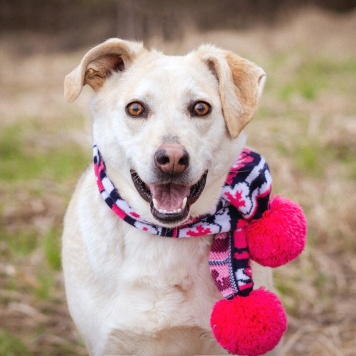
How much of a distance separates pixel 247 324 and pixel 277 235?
391mm

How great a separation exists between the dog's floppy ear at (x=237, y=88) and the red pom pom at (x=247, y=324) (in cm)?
70

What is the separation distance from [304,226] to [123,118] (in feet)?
3.00

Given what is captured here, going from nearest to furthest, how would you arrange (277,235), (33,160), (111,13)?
(277,235)
(33,160)
(111,13)

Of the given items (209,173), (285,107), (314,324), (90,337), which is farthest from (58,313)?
(285,107)

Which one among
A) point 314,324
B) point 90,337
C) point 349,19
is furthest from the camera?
point 349,19

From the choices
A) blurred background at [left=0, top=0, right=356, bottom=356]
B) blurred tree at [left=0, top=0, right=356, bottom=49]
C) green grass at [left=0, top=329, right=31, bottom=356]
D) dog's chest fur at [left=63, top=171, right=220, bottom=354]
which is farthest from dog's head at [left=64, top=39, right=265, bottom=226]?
blurred tree at [left=0, top=0, right=356, bottom=49]

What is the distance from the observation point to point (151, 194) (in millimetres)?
2477

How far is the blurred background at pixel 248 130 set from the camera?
3855mm

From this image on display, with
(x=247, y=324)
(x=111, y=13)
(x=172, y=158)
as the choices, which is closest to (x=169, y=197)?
(x=172, y=158)

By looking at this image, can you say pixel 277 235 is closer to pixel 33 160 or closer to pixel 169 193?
pixel 169 193

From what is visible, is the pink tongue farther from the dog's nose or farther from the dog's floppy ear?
the dog's floppy ear

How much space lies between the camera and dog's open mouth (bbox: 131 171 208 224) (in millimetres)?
2357

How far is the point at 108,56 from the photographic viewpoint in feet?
9.02

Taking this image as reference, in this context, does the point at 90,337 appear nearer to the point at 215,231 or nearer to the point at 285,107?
the point at 215,231
